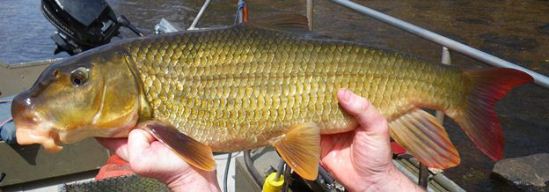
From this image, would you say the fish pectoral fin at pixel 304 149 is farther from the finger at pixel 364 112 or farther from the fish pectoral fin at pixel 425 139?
the fish pectoral fin at pixel 425 139

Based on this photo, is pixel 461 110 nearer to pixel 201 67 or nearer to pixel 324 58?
pixel 324 58

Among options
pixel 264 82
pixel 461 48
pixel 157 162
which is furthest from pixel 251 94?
pixel 461 48

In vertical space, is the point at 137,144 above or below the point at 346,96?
below

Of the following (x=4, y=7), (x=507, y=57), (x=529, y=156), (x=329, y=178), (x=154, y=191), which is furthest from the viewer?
(x=4, y=7)

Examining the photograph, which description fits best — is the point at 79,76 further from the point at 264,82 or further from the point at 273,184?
the point at 273,184

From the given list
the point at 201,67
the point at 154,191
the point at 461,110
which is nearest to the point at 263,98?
the point at 201,67

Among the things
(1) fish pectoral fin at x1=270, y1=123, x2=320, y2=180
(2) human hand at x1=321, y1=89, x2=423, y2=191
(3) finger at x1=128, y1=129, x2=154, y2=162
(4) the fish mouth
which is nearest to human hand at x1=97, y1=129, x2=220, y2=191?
(3) finger at x1=128, y1=129, x2=154, y2=162
